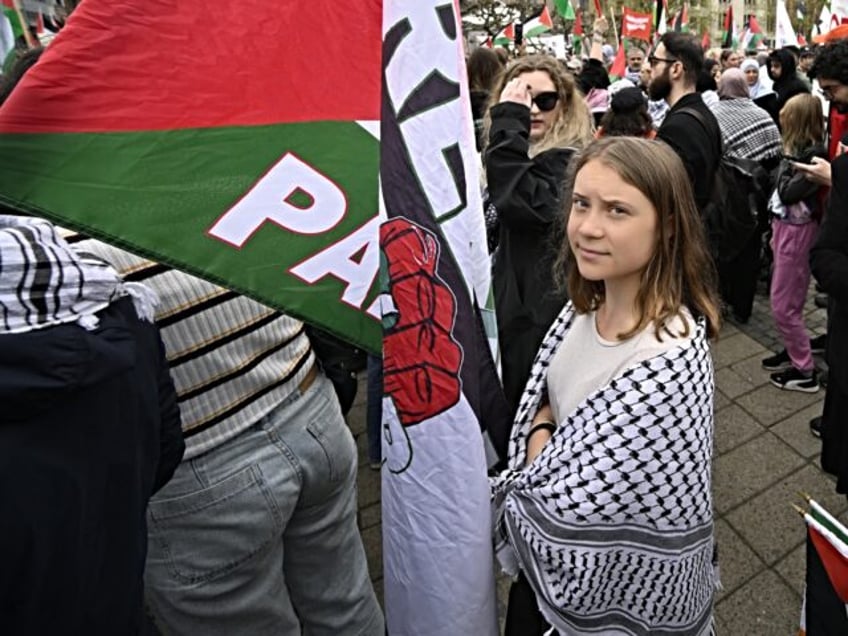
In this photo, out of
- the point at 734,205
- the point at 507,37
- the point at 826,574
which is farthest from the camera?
the point at 507,37

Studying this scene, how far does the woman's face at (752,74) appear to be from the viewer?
772 centimetres

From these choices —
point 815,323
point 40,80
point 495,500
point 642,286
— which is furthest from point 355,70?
point 815,323

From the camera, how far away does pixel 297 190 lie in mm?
1201

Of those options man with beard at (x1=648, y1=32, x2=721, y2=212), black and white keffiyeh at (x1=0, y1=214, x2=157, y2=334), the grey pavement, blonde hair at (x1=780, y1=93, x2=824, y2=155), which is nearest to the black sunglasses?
man with beard at (x1=648, y1=32, x2=721, y2=212)

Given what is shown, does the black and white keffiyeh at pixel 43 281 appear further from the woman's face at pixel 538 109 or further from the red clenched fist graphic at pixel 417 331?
→ the woman's face at pixel 538 109

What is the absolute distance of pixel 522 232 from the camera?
2182 mm

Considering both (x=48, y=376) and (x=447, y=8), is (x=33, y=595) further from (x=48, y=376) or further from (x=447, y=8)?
(x=447, y=8)

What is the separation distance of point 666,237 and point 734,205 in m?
2.65

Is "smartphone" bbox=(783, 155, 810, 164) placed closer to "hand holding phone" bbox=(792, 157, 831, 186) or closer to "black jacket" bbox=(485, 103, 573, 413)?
"hand holding phone" bbox=(792, 157, 831, 186)

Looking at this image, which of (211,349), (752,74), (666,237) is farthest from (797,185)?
(752,74)

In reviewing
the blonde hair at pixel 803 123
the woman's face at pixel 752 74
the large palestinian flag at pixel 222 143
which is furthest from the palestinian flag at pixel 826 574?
the woman's face at pixel 752 74

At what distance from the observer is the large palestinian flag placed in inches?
40.6

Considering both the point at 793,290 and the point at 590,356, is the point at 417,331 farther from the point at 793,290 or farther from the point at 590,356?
the point at 793,290

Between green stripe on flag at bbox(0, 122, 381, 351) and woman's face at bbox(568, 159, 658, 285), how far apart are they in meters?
0.49
